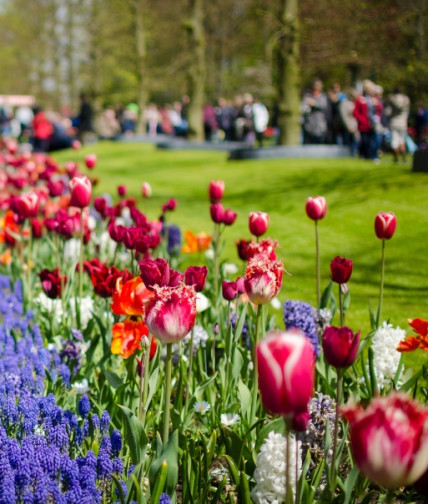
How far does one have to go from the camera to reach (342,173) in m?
11.5

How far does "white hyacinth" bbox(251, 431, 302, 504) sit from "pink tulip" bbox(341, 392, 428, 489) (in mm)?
967

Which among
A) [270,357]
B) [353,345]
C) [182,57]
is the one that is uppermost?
[182,57]

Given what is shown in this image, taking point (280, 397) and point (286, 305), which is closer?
point (280, 397)

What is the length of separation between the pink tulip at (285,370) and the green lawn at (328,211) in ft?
9.82

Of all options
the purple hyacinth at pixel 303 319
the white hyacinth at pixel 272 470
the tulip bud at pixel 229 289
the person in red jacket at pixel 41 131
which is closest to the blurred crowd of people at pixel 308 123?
the person in red jacket at pixel 41 131

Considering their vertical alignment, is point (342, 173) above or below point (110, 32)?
below

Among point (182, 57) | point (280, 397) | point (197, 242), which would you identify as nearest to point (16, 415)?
point (280, 397)

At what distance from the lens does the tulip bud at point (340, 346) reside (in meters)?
1.80

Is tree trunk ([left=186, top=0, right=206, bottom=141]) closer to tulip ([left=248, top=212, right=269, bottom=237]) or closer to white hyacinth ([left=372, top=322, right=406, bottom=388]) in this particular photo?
tulip ([left=248, top=212, right=269, bottom=237])

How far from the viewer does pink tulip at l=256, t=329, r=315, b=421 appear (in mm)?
1378

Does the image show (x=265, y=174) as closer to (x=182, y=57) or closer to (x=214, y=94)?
(x=182, y=57)

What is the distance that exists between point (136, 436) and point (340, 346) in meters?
0.82

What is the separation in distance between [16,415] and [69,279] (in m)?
1.77

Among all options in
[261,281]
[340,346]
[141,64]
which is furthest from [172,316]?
[141,64]
